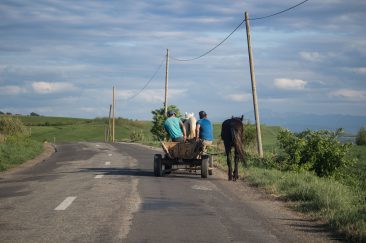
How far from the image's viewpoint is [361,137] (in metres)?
65.2

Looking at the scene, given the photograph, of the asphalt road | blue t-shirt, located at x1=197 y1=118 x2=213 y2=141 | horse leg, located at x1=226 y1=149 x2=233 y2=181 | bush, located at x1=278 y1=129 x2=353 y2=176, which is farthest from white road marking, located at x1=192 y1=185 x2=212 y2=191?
bush, located at x1=278 y1=129 x2=353 y2=176

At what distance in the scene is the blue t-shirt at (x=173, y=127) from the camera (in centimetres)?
1925

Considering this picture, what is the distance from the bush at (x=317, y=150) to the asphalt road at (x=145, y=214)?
6.27 meters

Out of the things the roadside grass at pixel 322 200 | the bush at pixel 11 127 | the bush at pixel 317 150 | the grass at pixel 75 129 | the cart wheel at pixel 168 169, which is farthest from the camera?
the grass at pixel 75 129

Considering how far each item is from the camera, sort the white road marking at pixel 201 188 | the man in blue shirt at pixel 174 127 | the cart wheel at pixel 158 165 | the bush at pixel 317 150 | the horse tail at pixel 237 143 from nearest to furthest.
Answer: the white road marking at pixel 201 188 → the horse tail at pixel 237 143 → the cart wheel at pixel 158 165 → the man in blue shirt at pixel 174 127 → the bush at pixel 317 150

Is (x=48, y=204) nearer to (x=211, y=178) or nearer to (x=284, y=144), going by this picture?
(x=211, y=178)

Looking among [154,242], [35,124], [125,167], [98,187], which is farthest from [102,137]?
[154,242]

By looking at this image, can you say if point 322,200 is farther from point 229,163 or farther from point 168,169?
point 168,169

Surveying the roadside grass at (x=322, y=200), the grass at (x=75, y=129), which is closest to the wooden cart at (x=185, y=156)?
the roadside grass at (x=322, y=200)

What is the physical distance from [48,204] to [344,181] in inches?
566

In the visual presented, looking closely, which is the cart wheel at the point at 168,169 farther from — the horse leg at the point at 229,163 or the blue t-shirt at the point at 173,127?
the horse leg at the point at 229,163

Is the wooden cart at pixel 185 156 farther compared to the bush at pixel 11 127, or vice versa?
the bush at pixel 11 127

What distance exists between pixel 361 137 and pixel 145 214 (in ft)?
190

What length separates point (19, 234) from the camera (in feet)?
30.0
